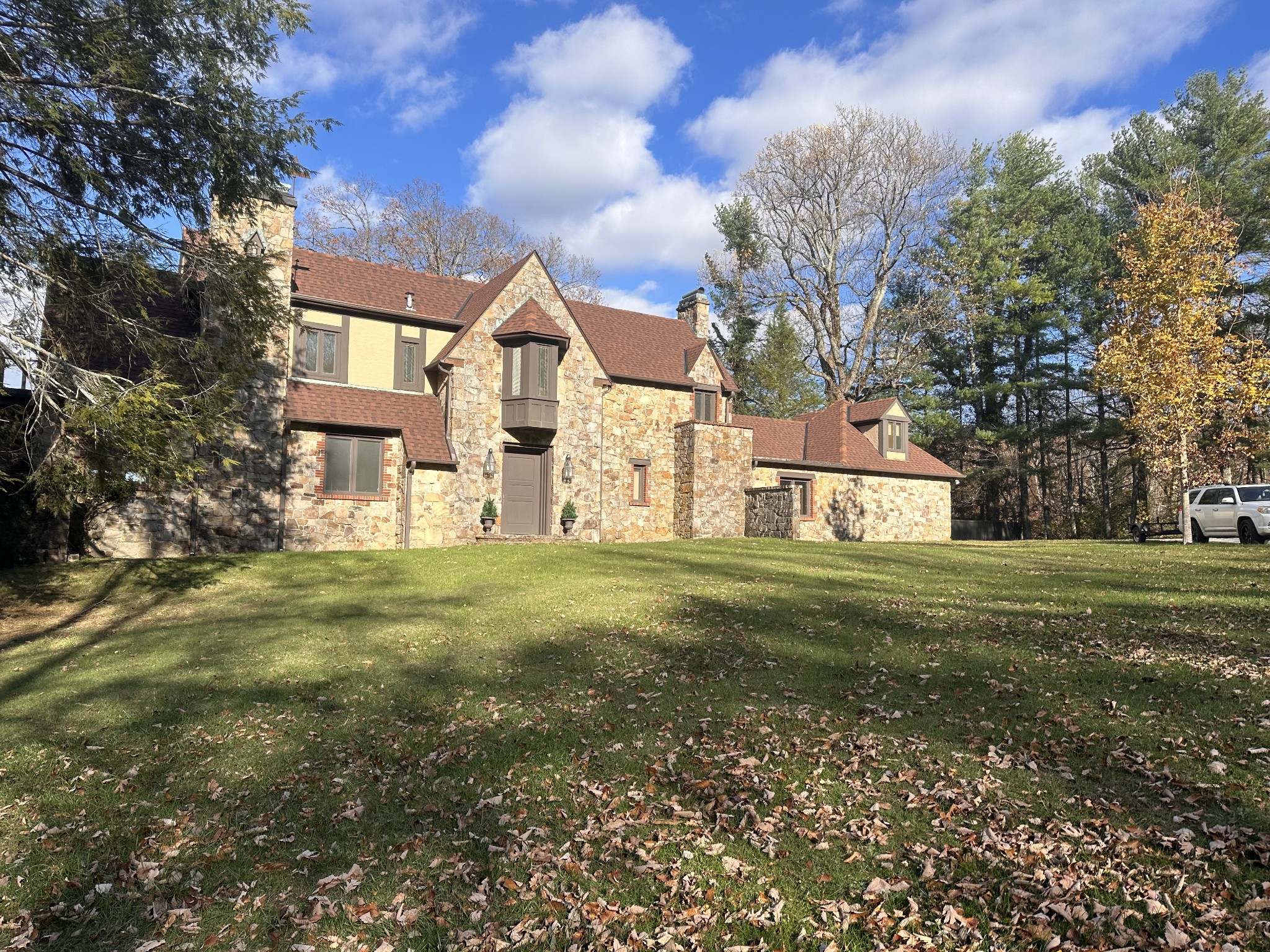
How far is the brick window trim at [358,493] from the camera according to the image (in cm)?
2027

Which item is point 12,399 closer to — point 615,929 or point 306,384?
point 306,384

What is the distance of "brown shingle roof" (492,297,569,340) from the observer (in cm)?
2278

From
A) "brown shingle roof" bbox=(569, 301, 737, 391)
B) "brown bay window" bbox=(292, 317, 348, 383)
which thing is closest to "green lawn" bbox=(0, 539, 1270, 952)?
"brown bay window" bbox=(292, 317, 348, 383)

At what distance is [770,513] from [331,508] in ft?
47.0

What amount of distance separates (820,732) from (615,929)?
9.66 ft

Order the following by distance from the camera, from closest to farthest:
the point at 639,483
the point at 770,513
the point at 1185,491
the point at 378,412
A: 1. the point at 378,412
2. the point at 1185,491
3. the point at 639,483
4. the point at 770,513

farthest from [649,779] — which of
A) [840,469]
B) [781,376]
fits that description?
[781,376]

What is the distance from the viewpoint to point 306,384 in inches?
835

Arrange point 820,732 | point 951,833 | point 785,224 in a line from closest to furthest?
point 951,833 < point 820,732 < point 785,224

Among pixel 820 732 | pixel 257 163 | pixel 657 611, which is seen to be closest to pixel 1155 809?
pixel 820 732

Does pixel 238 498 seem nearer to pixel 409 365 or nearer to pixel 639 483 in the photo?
pixel 409 365

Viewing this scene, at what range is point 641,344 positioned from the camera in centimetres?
2784

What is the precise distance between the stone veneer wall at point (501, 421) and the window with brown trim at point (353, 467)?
127cm

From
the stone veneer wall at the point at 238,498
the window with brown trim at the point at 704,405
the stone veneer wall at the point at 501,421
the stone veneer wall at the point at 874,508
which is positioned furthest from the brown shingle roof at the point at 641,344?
the stone veneer wall at the point at 238,498
